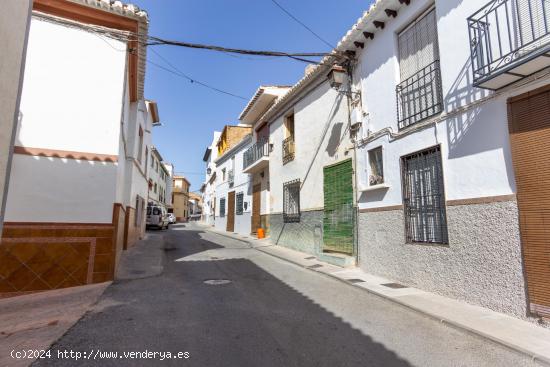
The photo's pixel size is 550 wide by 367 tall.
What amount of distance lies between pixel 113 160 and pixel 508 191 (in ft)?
23.9

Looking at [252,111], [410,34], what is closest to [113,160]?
Result: [410,34]

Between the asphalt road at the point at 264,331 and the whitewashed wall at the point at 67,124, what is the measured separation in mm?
1967

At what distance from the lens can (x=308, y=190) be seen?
12.2 metres

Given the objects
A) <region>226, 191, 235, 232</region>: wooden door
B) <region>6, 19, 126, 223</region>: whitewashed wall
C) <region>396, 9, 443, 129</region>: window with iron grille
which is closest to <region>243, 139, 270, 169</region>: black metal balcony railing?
<region>226, 191, 235, 232</region>: wooden door

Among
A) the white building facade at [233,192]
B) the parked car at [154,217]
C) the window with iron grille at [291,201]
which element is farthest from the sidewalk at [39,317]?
the parked car at [154,217]

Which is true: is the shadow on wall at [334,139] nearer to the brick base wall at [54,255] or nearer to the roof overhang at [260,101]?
the brick base wall at [54,255]

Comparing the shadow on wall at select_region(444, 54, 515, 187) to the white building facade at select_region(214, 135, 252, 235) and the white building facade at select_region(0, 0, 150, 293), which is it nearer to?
the white building facade at select_region(0, 0, 150, 293)

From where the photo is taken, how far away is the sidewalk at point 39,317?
12.7 ft

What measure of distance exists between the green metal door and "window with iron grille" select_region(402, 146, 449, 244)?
2.13 m

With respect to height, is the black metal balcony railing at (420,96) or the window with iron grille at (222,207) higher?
the black metal balcony railing at (420,96)

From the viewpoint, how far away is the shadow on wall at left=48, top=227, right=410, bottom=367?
12.2 ft

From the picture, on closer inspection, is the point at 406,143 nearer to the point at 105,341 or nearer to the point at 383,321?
the point at 383,321

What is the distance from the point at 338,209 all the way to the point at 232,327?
6.08 meters

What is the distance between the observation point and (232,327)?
4562 millimetres
